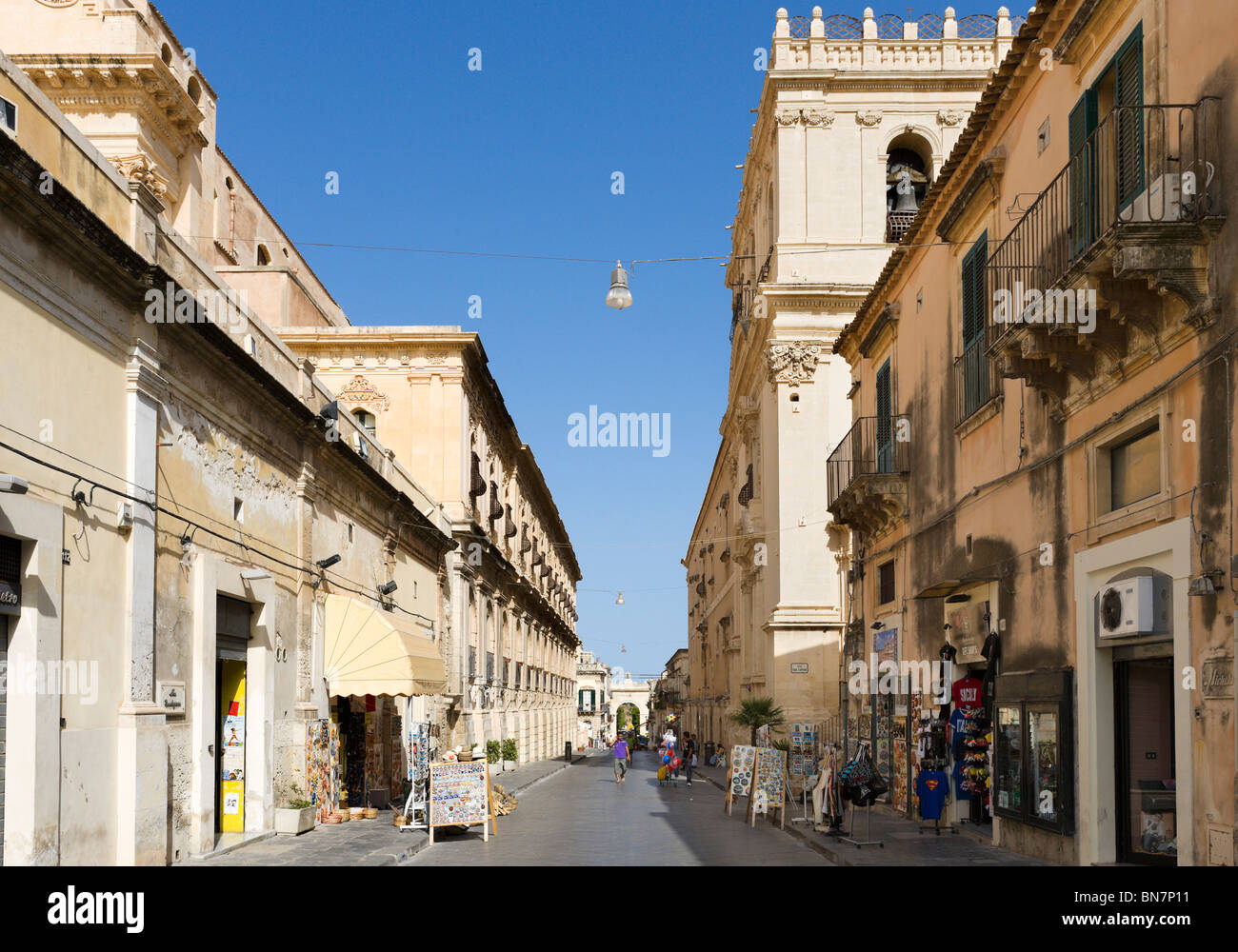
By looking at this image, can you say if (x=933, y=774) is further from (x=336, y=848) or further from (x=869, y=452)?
(x=336, y=848)

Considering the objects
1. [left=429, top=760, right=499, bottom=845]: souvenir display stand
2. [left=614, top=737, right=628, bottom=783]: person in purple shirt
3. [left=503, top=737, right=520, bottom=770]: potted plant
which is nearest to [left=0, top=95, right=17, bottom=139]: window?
[left=429, top=760, right=499, bottom=845]: souvenir display stand

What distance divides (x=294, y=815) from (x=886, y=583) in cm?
1135

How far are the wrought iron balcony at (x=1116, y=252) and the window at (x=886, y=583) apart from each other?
9.11 metres

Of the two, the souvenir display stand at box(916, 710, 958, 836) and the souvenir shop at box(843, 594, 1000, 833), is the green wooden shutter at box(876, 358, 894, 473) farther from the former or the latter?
the souvenir display stand at box(916, 710, 958, 836)

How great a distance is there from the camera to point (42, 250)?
1060cm

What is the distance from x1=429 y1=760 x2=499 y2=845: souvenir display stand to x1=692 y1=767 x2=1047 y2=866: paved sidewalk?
15.6ft

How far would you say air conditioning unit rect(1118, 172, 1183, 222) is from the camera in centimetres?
1009

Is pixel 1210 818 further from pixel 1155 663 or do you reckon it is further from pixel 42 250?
pixel 42 250

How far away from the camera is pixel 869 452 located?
2309 centimetres

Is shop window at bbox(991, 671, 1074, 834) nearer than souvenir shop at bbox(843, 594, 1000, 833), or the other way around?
shop window at bbox(991, 671, 1074, 834)

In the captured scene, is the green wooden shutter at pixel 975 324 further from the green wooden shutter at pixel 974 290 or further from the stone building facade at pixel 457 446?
the stone building facade at pixel 457 446

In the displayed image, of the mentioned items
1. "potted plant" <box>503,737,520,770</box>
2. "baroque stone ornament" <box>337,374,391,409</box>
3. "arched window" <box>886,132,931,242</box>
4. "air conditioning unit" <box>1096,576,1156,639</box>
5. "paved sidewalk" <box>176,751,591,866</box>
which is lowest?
"potted plant" <box>503,737,520,770</box>

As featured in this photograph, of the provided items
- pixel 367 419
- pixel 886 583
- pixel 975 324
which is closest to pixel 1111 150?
pixel 975 324

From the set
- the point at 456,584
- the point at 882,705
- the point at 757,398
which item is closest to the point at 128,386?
the point at 882,705
